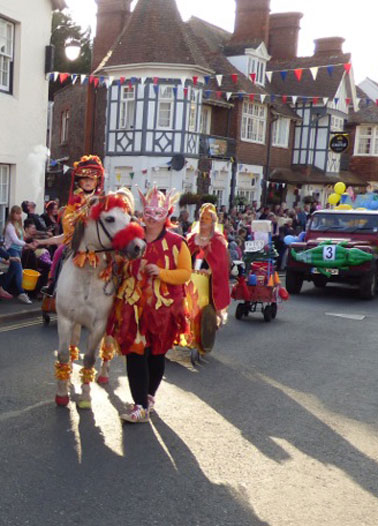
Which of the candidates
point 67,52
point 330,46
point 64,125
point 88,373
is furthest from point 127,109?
point 88,373

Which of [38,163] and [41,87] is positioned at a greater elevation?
[41,87]

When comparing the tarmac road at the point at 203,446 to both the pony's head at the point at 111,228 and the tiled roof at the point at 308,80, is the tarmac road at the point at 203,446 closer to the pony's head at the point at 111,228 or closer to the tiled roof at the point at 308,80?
the pony's head at the point at 111,228

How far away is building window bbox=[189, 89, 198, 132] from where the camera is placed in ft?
86.5

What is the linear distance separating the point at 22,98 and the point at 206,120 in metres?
15.3

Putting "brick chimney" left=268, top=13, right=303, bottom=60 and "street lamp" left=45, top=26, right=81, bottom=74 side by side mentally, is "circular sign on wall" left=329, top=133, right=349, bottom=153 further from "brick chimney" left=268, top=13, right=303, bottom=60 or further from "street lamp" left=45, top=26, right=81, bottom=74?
"street lamp" left=45, top=26, right=81, bottom=74

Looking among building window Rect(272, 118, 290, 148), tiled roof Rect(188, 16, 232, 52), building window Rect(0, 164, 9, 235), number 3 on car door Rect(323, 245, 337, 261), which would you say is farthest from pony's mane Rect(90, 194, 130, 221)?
building window Rect(272, 118, 290, 148)

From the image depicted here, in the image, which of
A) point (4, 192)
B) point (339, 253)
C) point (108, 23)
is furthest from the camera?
point (108, 23)

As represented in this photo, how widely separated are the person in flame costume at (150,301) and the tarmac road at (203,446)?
0.55 meters

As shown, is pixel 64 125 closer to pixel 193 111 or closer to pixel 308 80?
pixel 193 111

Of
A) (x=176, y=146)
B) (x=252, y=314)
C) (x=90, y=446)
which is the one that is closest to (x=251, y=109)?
(x=176, y=146)

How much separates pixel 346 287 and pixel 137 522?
1316 centimetres

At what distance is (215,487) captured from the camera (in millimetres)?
4227

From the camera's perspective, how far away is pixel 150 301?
16.8ft

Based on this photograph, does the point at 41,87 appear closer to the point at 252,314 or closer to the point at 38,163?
the point at 38,163
